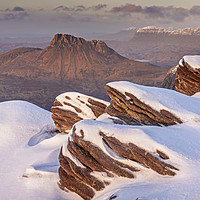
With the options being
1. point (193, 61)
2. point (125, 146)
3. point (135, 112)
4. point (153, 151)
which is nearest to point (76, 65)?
point (193, 61)

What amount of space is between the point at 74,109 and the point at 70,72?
157477 mm

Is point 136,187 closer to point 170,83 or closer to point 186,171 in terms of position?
point 186,171

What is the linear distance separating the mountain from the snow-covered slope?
87.5 metres

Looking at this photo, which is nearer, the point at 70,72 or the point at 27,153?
the point at 27,153

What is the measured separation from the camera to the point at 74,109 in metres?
24.7

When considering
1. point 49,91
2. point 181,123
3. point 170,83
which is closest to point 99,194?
point 181,123

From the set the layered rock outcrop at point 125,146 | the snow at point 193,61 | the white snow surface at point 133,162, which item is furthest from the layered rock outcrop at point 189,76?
the layered rock outcrop at point 125,146

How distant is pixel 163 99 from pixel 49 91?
132 m

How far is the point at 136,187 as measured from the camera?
8.97 metres

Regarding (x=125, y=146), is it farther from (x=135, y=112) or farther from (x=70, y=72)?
(x=70, y=72)

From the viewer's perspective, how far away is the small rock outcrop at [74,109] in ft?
75.0

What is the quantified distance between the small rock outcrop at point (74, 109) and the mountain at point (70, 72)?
96181mm

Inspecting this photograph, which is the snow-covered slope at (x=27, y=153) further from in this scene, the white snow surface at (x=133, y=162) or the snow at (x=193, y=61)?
the snow at (x=193, y=61)

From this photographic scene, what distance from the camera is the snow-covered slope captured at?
1452 cm
